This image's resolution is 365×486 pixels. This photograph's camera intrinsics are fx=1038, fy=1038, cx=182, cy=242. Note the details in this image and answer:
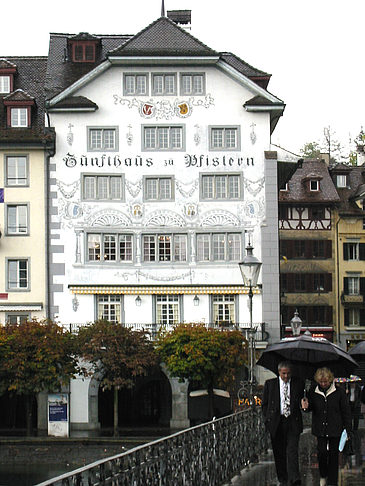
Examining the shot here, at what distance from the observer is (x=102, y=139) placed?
157 ft

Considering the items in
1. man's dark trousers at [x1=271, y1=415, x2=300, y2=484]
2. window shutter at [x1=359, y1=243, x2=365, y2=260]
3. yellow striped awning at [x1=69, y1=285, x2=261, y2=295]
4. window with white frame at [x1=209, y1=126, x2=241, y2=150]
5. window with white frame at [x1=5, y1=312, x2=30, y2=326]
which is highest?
window with white frame at [x1=209, y1=126, x2=241, y2=150]

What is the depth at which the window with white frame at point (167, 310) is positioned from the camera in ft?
156

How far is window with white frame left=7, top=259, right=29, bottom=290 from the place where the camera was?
155ft

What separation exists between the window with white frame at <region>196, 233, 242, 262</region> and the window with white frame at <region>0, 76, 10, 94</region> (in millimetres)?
12493

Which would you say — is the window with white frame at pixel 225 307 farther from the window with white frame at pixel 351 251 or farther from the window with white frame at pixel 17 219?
the window with white frame at pixel 351 251

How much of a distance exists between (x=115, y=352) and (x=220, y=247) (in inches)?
278

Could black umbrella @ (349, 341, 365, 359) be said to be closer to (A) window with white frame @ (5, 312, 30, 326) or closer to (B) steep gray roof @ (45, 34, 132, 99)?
(A) window with white frame @ (5, 312, 30, 326)

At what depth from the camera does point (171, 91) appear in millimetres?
47750

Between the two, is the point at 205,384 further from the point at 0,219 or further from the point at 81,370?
the point at 0,219

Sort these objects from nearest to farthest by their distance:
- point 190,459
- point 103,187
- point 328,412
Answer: point 328,412 < point 190,459 < point 103,187

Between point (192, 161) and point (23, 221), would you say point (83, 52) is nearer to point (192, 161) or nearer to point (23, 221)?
point (192, 161)

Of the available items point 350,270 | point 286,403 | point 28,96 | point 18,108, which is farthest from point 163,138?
point 286,403

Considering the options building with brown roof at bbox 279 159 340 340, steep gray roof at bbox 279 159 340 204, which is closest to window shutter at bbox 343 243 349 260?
building with brown roof at bbox 279 159 340 340

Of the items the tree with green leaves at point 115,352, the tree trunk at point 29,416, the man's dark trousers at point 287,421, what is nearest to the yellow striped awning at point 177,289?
the tree with green leaves at point 115,352
